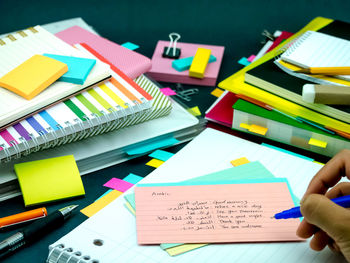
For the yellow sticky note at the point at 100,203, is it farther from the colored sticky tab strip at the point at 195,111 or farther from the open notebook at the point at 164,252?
the colored sticky tab strip at the point at 195,111

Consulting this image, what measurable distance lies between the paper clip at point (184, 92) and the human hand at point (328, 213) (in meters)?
0.53

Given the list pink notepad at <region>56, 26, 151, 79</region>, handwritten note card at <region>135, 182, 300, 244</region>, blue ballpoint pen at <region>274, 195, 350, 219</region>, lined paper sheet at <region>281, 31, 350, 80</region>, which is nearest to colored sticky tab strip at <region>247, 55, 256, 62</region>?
lined paper sheet at <region>281, 31, 350, 80</region>

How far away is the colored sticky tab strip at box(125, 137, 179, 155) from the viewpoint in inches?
42.9

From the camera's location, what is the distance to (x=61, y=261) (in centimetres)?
80

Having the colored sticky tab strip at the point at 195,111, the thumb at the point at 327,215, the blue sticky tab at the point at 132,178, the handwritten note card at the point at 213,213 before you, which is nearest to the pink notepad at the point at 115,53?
the colored sticky tab strip at the point at 195,111

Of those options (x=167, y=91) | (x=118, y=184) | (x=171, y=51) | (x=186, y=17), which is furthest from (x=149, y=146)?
(x=186, y=17)

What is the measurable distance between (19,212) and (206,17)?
1.06 meters

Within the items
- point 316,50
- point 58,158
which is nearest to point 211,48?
point 316,50

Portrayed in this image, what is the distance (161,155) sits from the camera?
1.10 m

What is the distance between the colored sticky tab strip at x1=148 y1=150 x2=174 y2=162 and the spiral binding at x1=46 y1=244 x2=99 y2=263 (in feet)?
1.14

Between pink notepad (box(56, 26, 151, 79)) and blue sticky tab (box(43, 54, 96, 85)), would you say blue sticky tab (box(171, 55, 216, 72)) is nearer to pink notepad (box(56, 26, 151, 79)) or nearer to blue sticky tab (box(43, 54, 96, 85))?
pink notepad (box(56, 26, 151, 79))

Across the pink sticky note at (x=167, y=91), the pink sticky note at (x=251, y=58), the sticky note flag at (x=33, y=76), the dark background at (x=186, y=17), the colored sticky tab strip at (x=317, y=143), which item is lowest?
the pink sticky note at (x=167, y=91)

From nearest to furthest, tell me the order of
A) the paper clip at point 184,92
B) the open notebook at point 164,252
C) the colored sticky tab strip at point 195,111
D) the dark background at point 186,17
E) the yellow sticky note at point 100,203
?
the open notebook at point 164,252 → the yellow sticky note at point 100,203 → the colored sticky tab strip at point 195,111 → the paper clip at point 184,92 → the dark background at point 186,17

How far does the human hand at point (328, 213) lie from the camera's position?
698mm
